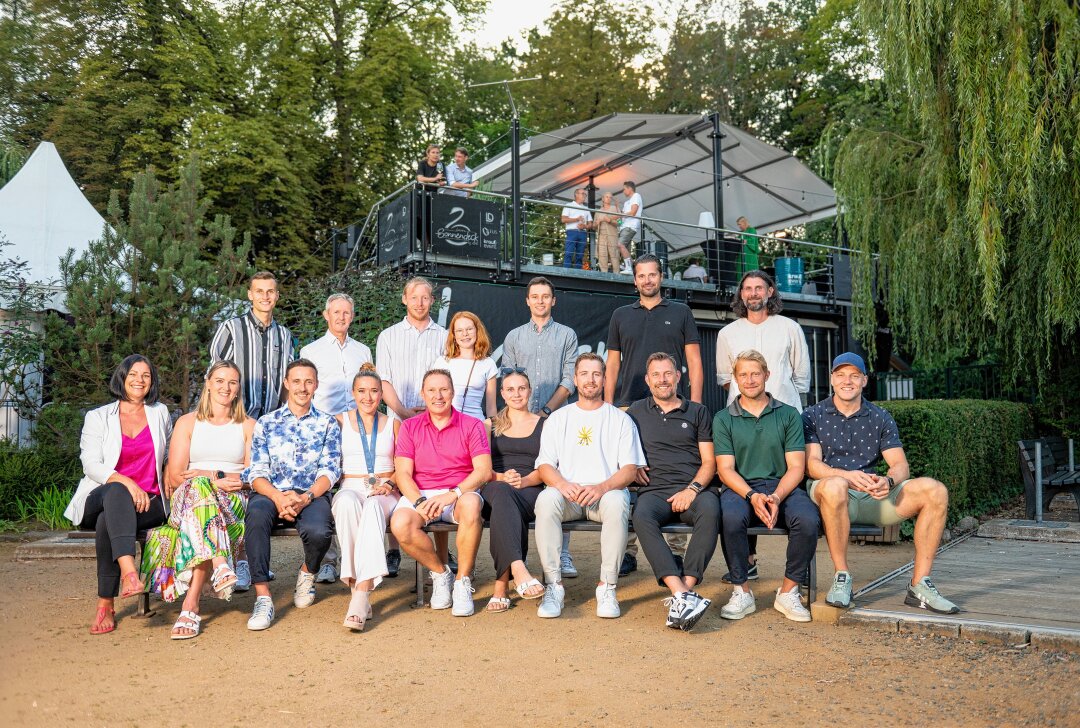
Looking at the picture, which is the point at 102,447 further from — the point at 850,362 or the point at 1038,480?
the point at 1038,480

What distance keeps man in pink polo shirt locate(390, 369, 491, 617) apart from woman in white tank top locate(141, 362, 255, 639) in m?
0.91

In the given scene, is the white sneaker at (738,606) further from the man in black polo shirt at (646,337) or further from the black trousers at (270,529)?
the black trousers at (270,529)

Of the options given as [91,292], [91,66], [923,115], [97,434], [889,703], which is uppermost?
[91,66]

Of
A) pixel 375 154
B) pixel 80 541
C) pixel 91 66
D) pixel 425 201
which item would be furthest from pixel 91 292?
pixel 375 154

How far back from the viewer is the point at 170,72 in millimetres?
21938

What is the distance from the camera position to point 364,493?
553 cm

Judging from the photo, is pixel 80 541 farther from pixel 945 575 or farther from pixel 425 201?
pixel 945 575

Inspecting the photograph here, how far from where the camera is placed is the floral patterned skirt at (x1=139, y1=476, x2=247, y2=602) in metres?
5.09

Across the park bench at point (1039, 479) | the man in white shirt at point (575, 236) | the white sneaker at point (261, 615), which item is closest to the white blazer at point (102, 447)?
the white sneaker at point (261, 615)

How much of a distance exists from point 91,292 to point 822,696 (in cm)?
782

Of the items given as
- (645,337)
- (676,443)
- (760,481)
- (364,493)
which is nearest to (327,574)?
(364,493)

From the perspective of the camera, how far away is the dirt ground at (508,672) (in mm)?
3697

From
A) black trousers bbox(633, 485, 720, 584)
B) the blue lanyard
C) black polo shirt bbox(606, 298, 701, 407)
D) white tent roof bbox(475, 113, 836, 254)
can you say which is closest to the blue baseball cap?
black polo shirt bbox(606, 298, 701, 407)

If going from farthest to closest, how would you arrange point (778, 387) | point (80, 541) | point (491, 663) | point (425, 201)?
point (425, 201) < point (80, 541) < point (778, 387) < point (491, 663)
